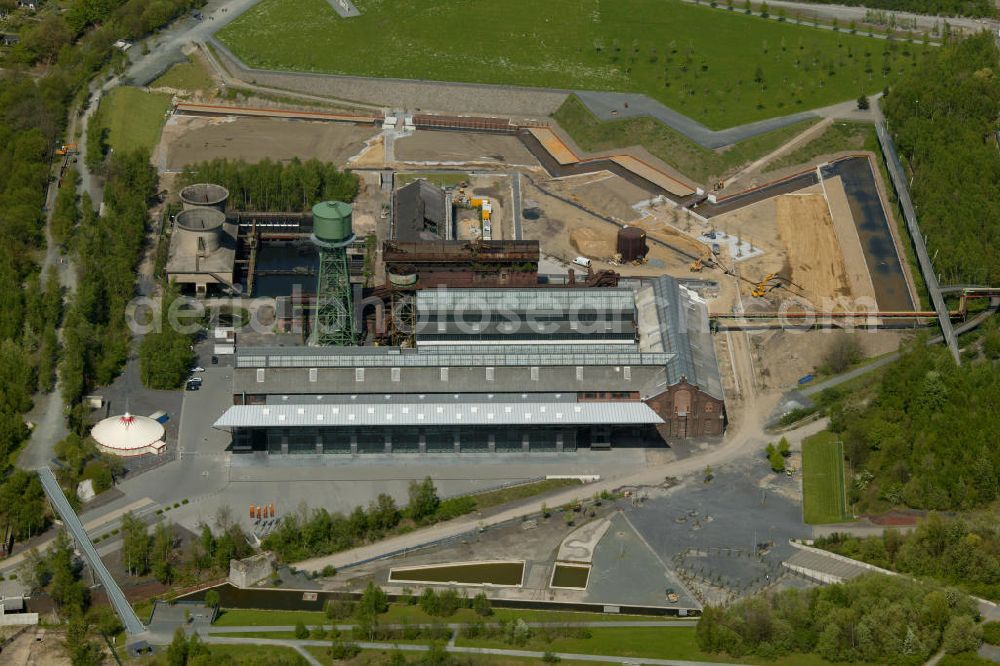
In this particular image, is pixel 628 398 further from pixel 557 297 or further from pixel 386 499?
pixel 386 499

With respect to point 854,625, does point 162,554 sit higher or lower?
higher

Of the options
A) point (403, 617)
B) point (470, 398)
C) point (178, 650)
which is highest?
point (470, 398)

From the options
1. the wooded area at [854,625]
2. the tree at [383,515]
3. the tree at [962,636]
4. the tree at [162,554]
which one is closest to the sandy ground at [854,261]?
the wooded area at [854,625]

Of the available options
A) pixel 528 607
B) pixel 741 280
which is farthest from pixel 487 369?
pixel 741 280

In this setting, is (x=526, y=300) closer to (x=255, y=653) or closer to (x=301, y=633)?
(x=301, y=633)

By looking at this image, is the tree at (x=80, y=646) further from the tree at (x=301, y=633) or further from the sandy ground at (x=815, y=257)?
the sandy ground at (x=815, y=257)

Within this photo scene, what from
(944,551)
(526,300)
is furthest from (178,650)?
(944,551)
